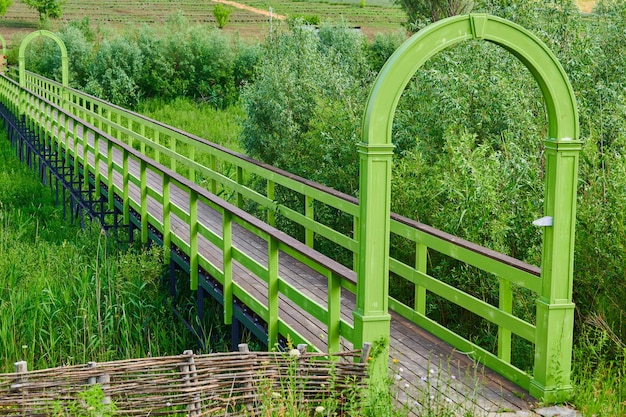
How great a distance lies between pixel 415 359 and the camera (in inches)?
230

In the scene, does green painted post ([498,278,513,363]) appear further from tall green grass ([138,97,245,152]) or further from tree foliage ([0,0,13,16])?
tree foliage ([0,0,13,16])

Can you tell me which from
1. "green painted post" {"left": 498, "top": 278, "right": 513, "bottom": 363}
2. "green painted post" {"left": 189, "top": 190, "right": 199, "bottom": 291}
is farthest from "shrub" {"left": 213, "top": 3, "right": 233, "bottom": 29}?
"green painted post" {"left": 498, "top": 278, "right": 513, "bottom": 363}

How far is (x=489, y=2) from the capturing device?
10.5m

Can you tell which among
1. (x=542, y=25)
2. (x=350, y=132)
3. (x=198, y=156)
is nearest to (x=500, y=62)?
(x=542, y=25)

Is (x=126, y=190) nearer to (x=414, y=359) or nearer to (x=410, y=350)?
(x=410, y=350)

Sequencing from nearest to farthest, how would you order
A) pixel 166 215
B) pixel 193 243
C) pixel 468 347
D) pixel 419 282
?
pixel 468 347
pixel 419 282
pixel 193 243
pixel 166 215

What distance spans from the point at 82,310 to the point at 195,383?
13.3 feet

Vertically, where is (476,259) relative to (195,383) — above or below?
above

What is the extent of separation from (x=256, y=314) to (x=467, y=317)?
1967 millimetres

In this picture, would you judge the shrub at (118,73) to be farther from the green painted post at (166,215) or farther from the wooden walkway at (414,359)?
the wooden walkway at (414,359)

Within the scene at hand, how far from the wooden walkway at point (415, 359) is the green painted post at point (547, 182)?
26 cm

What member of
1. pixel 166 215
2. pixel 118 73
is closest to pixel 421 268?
pixel 166 215

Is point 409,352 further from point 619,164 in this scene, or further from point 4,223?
point 4,223

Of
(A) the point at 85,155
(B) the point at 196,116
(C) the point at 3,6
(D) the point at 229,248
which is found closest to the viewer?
(D) the point at 229,248
